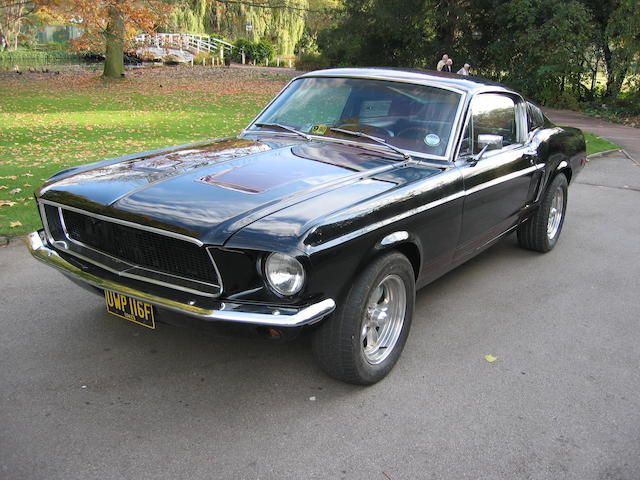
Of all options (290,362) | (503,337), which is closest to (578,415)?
(503,337)

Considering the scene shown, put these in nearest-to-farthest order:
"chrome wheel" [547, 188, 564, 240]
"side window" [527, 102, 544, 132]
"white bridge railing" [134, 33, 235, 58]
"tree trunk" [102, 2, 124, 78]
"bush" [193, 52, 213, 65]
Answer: "side window" [527, 102, 544, 132]
"chrome wheel" [547, 188, 564, 240]
"tree trunk" [102, 2, 124, 78]
"white bridge railing" [134, 33, 235, 58]
"bush" [193, 52, 213, 65]

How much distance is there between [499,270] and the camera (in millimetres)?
5344

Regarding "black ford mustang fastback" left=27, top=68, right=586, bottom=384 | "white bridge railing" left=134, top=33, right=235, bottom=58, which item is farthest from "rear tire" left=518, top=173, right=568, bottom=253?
"white bridge railing" left=134, top=33, right=235, bottom=58

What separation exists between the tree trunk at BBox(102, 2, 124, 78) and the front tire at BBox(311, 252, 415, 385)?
21458 mm

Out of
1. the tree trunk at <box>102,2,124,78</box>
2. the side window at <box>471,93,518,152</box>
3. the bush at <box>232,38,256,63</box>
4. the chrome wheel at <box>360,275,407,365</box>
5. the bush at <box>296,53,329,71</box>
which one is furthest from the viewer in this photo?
the bush at <box>232,38,256,63</box>

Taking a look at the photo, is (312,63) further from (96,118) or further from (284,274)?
(284,274)

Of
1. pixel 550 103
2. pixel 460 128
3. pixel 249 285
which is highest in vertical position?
pixel 460 128

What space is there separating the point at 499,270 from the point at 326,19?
2950cm

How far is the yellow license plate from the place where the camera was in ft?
9.91

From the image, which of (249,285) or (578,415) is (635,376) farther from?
(249,285)

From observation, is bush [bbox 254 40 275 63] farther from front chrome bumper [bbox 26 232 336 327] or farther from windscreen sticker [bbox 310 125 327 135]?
front chrome bumper [bbox 26 232 336 327]

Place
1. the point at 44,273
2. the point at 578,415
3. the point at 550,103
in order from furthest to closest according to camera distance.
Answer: the point at 550,103 → the point at 44,273 → the point at 578,415

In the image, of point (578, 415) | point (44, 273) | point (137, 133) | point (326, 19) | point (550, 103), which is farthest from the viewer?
point (326, 19)

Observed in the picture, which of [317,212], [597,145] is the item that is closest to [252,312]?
[317,212]
